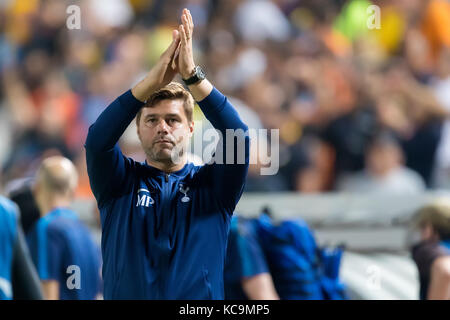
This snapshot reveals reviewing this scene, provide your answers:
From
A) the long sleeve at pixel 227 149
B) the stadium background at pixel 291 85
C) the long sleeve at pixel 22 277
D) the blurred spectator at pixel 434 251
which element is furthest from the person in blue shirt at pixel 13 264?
the stadium background at pixel 291 85

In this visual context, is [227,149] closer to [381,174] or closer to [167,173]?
[167,173]

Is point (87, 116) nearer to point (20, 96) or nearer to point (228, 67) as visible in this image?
point (20, 96)

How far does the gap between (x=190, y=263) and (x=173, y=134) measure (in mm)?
397

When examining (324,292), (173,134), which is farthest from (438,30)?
(173,134)

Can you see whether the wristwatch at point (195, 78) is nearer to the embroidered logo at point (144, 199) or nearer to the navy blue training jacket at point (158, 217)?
the navy blue training jacket at point (158, 217)

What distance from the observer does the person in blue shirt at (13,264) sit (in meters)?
2.24

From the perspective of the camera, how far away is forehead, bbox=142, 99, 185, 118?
7.86ft

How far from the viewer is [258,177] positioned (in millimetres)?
6090

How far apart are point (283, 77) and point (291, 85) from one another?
0.11 metres

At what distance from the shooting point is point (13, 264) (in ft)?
7.45

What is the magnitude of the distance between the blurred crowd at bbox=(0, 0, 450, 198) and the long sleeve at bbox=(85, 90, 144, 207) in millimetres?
3662
